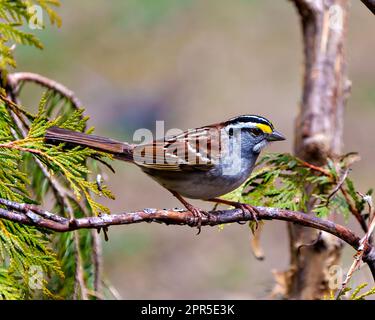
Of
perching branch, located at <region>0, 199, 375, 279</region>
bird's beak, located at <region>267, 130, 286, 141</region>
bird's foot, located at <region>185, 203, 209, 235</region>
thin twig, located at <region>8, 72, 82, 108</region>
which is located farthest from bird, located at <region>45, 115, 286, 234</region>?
A: thin twig, located at <region>8, 72, 82, 108</region>

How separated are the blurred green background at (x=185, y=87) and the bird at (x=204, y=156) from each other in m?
4.21

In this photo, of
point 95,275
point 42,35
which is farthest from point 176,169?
point 42,35

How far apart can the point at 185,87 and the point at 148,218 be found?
962cm

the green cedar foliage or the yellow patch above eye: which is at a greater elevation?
the yellow patch above eye

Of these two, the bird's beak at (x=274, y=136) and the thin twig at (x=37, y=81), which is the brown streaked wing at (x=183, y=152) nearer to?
the bird's beak at (x=274, y=136)

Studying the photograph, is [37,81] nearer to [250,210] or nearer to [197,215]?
[197,215]

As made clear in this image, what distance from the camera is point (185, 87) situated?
12.0 m

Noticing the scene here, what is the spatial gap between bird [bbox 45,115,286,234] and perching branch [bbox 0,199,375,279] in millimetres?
310

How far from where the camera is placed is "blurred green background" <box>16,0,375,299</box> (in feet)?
29.5

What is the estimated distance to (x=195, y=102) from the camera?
455 inches

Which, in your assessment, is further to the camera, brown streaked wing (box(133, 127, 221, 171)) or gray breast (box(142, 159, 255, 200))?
brown streaked wing (box(133, 127, 221, 171))

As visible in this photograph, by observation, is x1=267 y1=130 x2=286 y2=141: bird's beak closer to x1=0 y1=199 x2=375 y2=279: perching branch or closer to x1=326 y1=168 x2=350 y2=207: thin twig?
x1=326 y1=168 x2=350 y2=207: thin twig
